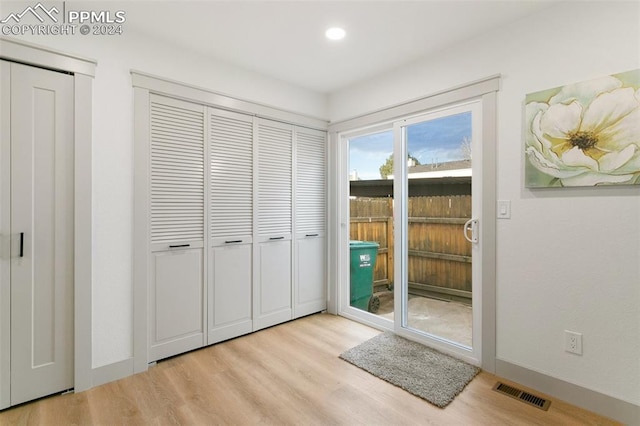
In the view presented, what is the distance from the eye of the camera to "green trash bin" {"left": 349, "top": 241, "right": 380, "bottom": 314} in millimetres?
3484

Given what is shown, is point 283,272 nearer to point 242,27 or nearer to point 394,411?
point 394,411

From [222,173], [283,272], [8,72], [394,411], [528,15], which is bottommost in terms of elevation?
[394,411]

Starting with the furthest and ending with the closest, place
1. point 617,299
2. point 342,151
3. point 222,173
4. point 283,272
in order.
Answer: point 342,151 < point 283,272 < point 222,173 < point 617,299

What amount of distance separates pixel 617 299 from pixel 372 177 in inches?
85.3

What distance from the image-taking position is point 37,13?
1924mm

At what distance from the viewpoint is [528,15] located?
207 centimetres

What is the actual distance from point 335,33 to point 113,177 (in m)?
1.97

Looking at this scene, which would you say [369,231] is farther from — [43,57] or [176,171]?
[43,57]

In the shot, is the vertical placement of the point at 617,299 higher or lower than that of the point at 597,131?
lower

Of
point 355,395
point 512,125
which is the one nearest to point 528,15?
point 512,125

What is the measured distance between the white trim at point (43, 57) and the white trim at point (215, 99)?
287mm

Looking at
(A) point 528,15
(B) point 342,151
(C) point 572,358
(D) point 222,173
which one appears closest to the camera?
(C) point 572,358

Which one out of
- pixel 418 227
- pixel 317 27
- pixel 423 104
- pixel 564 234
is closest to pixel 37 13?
pixel 317 27

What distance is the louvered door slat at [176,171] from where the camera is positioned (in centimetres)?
240
